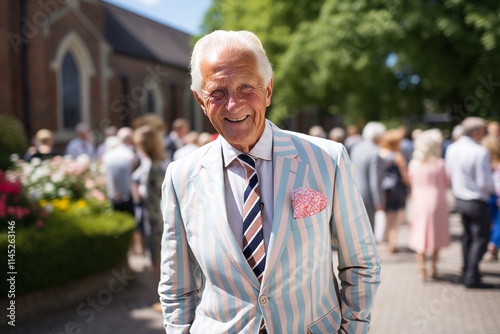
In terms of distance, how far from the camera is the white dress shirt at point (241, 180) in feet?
6.27

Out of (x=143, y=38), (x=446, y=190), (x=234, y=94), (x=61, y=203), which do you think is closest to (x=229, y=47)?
(x=234, y=94)

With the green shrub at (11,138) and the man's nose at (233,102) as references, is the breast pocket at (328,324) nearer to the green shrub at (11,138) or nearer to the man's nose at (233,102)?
the man's nose at (233,102)

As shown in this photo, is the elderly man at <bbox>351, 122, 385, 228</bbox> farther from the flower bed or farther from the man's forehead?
the man's forehead

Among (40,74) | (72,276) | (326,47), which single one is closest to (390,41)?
(326,47)

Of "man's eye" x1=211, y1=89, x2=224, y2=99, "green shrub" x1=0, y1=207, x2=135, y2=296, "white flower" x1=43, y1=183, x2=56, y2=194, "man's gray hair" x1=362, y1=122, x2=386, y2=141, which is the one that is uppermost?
"man's eye" x1=211, y1=89, x2=224, y2=99

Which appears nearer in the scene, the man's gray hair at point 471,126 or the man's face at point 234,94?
the man's face at point 234,94

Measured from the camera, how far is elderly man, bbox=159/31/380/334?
1.85 m

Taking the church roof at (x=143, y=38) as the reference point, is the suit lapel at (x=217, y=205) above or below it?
below

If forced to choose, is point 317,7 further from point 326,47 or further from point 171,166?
point 171,166

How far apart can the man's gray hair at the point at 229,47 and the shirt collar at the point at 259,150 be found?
213 millimetres

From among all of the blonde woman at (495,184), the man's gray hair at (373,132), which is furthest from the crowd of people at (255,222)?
the blonde woman at (495,184)

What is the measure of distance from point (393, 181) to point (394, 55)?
7.74 meters

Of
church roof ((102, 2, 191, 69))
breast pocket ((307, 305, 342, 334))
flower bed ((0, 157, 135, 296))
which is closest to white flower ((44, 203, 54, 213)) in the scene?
flower bed ((0, 157, 135, 296))

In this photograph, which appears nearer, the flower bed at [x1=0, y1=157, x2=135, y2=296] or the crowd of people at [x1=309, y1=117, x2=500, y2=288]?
the flower bed at [x1=0, y1=157, x2=135, y2=296]
